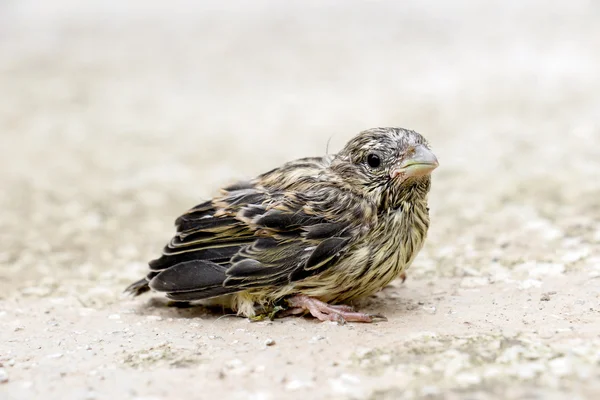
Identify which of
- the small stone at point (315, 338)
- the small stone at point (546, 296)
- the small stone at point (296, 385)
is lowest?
the small stone at point (296, 385)

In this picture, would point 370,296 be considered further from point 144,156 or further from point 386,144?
point 144,156

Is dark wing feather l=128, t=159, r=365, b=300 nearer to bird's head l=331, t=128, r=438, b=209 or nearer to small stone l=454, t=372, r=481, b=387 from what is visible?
bird's head l=331, t=128, r=438, b=209

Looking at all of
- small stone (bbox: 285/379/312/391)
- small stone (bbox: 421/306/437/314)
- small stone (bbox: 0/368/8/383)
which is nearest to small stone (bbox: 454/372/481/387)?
small stone (bbox: 285/379/312/391)

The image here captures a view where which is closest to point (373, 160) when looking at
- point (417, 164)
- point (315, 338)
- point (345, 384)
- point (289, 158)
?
point (417, 164)

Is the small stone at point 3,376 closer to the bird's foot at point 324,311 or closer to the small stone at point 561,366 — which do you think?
the bird's foot at point 324,311

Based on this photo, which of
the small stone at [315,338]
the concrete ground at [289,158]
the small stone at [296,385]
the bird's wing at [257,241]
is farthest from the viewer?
the bird's wing at [257,241]

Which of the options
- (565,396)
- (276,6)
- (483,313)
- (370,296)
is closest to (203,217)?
(370,296)

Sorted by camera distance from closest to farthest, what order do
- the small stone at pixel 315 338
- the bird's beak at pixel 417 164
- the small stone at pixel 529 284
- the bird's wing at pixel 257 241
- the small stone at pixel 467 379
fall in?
the small stone at pixel 467 379, the small stone at pixel 315 338, the bird's beak at pixel 417 164, the bird's wing at pixel 257 241, the small stone at pixel 529 284

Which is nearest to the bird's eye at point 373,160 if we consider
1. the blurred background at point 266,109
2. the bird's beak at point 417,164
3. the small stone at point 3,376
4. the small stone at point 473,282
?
the bird's beak at point 417,164
